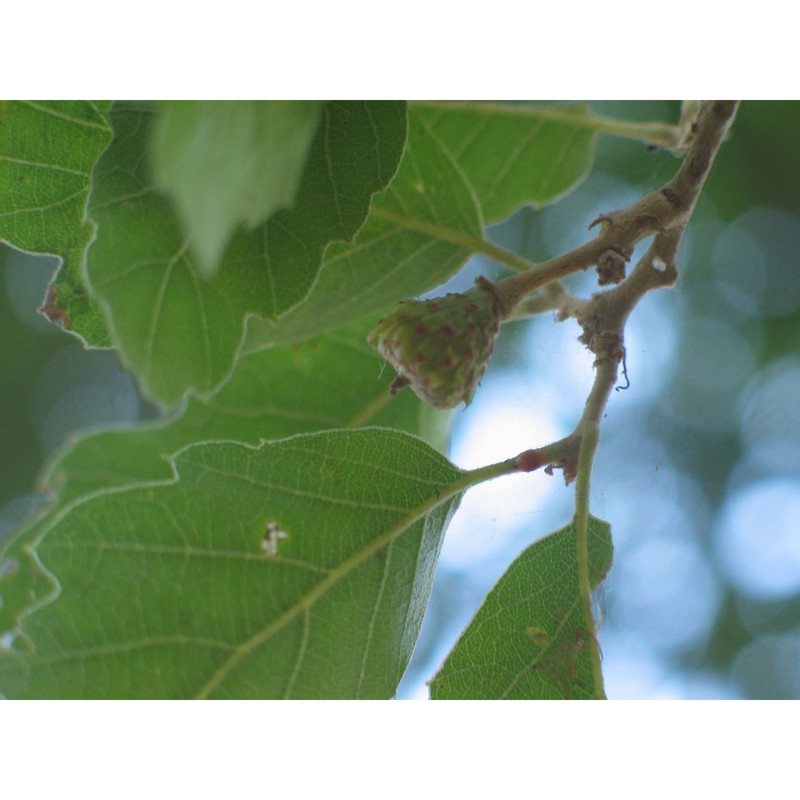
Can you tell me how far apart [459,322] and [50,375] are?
1.83m

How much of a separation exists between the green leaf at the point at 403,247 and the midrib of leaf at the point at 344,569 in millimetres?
249

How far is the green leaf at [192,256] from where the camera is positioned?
2.51ft

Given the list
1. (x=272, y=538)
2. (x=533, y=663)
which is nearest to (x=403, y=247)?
(x=272, y=538)

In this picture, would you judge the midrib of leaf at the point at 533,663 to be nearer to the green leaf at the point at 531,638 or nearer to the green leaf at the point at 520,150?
the green leaf at the point at 531,638

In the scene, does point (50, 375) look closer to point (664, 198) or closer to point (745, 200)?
point (745, 200)

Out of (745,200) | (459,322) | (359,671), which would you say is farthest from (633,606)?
(745,200)

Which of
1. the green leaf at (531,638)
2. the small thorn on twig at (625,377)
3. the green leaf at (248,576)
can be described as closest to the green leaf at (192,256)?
the green leaf at (248,576)

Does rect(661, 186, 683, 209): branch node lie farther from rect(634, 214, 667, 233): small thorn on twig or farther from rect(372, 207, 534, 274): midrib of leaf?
rect(372, 207, 534, 274): midrib of leaf

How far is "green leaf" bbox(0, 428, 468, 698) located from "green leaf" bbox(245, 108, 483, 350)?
0.56ft

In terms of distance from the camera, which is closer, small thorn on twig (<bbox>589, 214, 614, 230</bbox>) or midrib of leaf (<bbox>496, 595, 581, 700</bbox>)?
small thorn on twig (<bbox>589, 214, 614, 230</bbox>)

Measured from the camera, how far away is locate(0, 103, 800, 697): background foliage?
1.15 meters

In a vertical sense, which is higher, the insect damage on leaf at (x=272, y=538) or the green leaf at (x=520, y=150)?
the green leaf at (x=520, y=150)

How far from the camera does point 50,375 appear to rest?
2.48m

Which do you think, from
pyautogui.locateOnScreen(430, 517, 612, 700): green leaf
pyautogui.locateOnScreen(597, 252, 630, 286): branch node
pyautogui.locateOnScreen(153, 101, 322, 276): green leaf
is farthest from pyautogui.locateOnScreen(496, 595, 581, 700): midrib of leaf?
pyautogui.locateOnScreen(153, 101, 322, 276): green leaf
